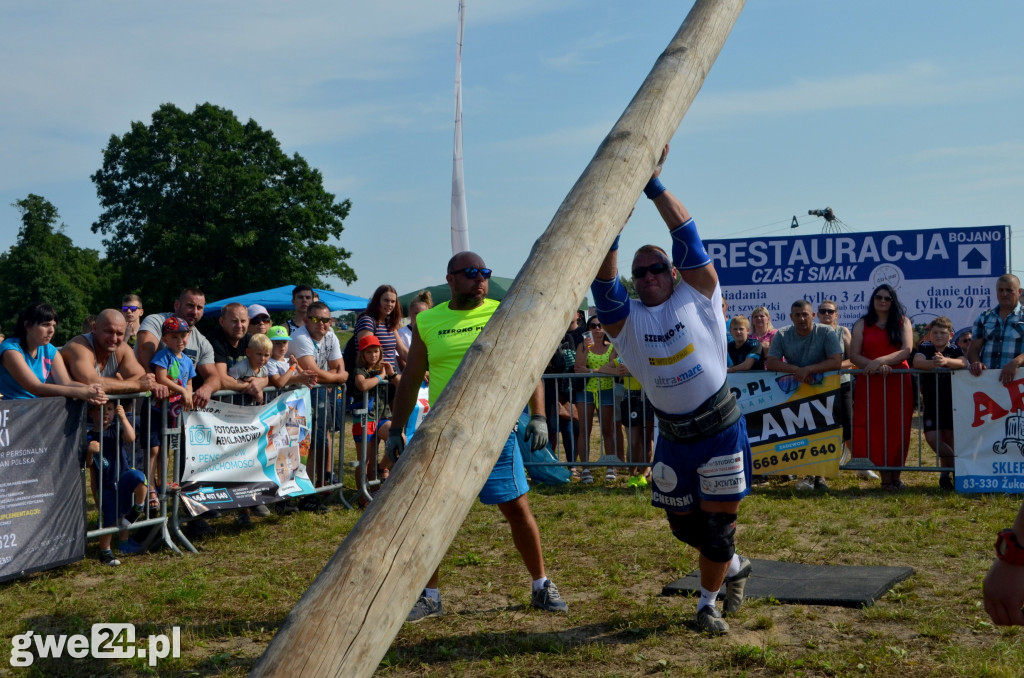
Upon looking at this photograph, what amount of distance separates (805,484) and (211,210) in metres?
39.3

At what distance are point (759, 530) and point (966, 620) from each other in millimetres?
2349

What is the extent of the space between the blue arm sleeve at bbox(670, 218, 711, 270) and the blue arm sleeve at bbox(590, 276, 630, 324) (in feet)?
0.94

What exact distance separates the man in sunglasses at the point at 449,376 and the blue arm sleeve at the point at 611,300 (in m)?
0.64

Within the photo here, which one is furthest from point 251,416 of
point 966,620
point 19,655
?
point 966,620

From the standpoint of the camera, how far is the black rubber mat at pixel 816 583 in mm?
5152

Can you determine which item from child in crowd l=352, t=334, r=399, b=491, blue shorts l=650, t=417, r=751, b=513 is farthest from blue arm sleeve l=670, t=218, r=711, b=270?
child in crowd l=352, t=334, r=399, b=491

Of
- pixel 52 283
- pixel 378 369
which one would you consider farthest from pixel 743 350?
pixel 52 283

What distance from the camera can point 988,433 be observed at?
8.84m

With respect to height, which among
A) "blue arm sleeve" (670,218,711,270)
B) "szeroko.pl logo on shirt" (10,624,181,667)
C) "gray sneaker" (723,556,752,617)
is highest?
"blue arm sleeve" (670,218,711,270)

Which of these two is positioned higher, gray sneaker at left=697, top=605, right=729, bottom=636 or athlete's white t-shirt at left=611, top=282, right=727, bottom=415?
athlete's white t-shirt at left=611, top=282, right=727, bottom=415

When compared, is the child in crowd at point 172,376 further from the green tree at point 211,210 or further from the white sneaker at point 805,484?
the green tree at point 211,210

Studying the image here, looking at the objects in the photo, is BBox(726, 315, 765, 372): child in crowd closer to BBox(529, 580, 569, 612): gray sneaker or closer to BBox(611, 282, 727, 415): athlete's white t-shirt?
BBox(529, 580, 569, 612): gray sneaker

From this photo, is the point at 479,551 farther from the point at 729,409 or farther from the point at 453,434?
the point at 453,434

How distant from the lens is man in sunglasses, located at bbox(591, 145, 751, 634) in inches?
176
